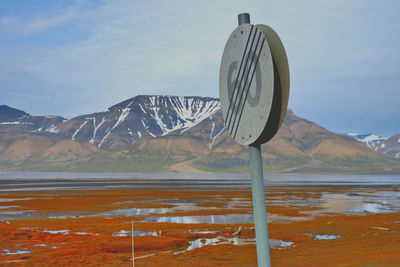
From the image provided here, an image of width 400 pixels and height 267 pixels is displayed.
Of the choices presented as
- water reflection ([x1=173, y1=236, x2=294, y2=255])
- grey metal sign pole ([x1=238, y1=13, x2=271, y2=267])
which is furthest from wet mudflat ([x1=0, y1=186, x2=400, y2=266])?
grey metal sign pole ([x1=238, y1=13, x2=271, y2=267])

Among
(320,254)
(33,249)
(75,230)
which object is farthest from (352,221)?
(33,249)

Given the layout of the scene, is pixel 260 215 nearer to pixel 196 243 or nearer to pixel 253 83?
pixel 253 83

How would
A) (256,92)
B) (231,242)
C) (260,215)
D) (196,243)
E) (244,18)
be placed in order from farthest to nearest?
(231,242), (196,243), (244,18), (256,92), (260,215)

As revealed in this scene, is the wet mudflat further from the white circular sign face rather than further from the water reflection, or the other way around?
the white circular sign face

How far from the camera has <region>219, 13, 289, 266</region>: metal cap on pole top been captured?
370 cm

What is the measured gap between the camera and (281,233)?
65.3 feet

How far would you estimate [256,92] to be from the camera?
12.8ft

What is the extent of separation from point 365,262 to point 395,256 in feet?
4.79

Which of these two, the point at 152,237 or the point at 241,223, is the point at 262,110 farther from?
the point at 241,223

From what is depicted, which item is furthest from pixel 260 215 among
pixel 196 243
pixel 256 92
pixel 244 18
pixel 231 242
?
pixel 231 242

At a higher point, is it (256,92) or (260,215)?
(256,92)

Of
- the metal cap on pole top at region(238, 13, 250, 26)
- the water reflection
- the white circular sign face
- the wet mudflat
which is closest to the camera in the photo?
the white circular sign face

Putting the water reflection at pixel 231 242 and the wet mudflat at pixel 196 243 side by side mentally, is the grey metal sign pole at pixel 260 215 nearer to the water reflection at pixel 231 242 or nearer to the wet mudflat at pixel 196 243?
the wet mudflat at pixel 196 243

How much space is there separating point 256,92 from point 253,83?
0.10 meters
